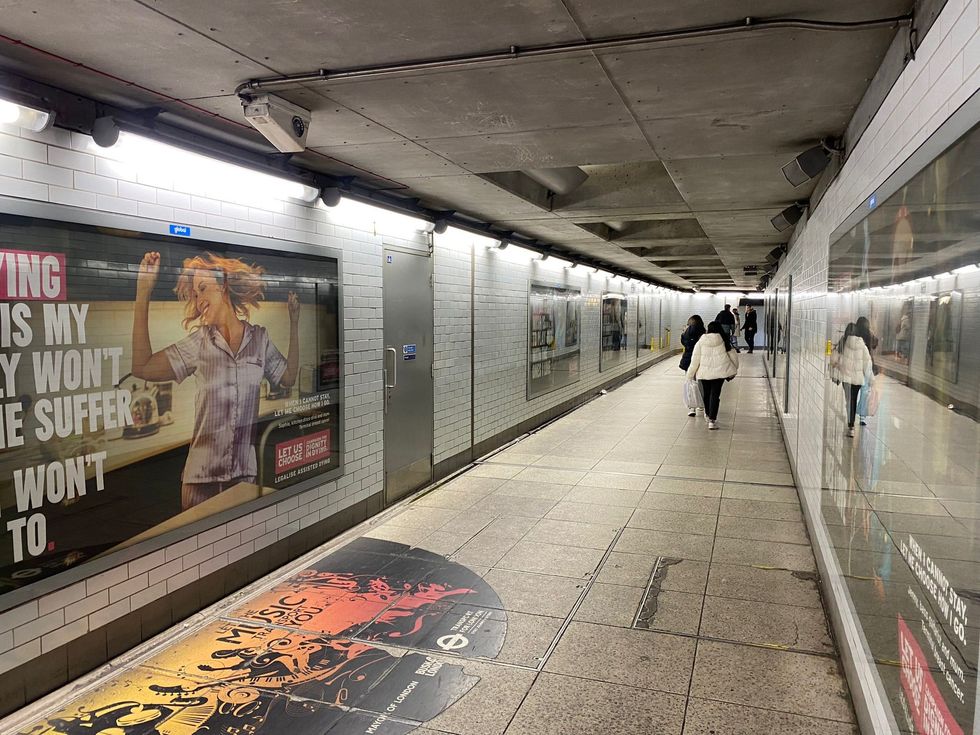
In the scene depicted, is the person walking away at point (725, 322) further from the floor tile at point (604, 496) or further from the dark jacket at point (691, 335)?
the floor tile at point (604, 496)

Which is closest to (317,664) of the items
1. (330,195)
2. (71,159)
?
(71,159)

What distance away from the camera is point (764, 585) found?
425 centimetres

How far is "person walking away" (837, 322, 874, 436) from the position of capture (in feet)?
8.46

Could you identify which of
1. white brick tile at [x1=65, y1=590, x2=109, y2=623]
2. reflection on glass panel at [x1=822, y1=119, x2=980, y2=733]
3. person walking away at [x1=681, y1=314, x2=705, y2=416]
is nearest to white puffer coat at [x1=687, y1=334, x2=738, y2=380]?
person walking away at [x1=681, y1=314, x2=705, y2=416]

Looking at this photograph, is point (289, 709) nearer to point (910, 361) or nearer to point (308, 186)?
point (910, 361)

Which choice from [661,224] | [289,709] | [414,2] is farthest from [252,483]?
[661,224]

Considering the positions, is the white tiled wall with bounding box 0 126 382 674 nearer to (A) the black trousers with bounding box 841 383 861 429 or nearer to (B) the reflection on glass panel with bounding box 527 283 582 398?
(A) the black trousers with bounding box 841 383 861 429

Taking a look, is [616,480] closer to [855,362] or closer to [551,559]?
[551,559]

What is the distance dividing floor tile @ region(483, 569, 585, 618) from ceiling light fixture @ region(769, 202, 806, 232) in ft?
14.1

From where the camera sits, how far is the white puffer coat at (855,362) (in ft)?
8.38

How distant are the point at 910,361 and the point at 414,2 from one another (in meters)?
1.95

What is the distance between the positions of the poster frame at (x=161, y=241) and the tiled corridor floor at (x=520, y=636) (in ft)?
1.69

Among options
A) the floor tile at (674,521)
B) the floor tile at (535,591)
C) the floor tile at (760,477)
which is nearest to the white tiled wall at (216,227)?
the floor tile at (535,591)

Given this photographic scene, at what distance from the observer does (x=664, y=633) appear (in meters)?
3.63
